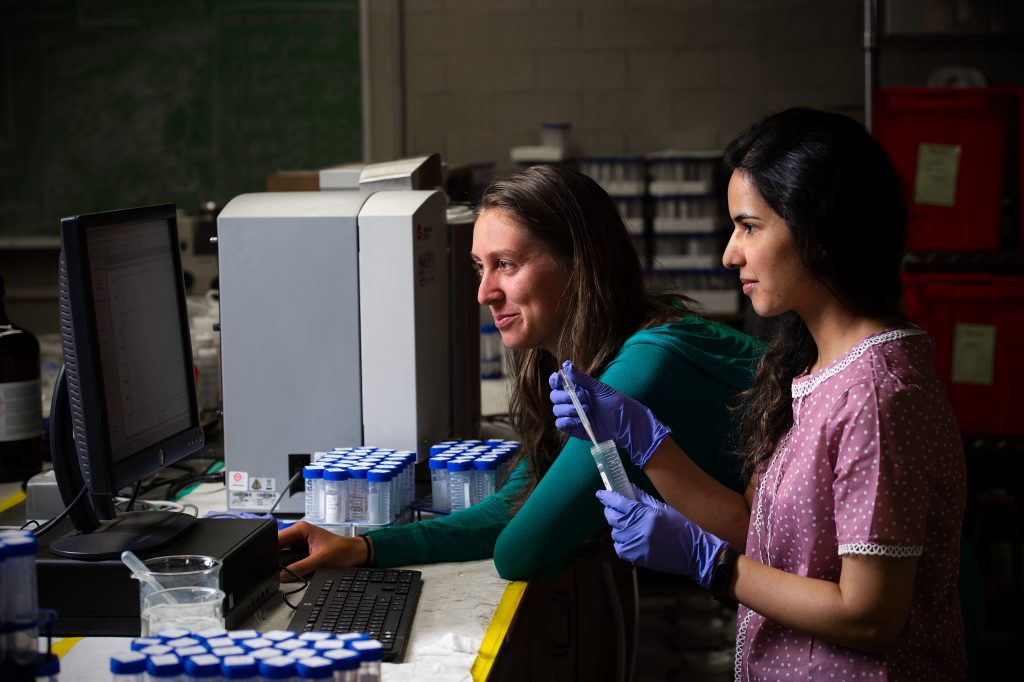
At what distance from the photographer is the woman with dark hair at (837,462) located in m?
1.16

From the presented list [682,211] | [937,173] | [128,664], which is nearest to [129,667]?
[128,664]

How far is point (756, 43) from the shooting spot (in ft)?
16.4

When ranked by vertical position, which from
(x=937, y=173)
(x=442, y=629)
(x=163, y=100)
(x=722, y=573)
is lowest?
(x=442, y=629)

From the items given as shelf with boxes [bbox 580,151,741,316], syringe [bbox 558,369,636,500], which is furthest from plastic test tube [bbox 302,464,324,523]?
shelf with boxes [bbox 580,151,741,316]

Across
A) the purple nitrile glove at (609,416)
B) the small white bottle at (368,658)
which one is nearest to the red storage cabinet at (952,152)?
the purple nitrile glove at (609,416)

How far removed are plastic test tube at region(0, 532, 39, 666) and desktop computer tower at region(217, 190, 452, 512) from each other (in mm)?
956

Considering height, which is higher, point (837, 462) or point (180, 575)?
point (837, 462)

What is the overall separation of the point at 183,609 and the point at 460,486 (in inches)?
29.5

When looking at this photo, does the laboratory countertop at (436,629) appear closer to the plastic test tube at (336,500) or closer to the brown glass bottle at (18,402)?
the plastic test tube at (336,500)

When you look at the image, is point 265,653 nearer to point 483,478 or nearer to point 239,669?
point 239,669

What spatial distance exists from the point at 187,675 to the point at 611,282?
3.24 feet

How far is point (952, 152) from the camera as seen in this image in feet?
10.7

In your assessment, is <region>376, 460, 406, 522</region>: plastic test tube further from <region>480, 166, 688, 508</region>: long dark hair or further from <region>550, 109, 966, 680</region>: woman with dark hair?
<region>550, 109, 966, 680</region>: woman with dark hair

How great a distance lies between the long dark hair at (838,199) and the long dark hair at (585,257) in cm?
43
